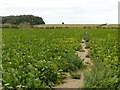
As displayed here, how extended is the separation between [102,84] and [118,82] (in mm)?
992

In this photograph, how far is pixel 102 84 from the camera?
7.99 metres

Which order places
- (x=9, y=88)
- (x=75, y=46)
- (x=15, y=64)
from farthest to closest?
(x=75, y=46), (x=15, y=64), (x=9, y=88)

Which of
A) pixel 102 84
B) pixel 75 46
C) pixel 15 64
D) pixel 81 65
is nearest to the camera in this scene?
pixel 102 84

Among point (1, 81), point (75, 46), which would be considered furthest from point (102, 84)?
point (75, 46)

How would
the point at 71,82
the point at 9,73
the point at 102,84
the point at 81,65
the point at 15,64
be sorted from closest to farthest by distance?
the point at 102,84 < the point at 9,73 < the point at 71,82 < the point at 15,64 < the point at 81,65

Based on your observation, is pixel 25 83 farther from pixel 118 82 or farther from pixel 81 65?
pixel 81 65

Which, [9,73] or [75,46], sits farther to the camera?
[75,46]

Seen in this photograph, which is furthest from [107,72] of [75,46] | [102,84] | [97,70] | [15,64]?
[75,46]

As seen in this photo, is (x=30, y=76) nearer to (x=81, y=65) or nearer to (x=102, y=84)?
(x=102, y=84)

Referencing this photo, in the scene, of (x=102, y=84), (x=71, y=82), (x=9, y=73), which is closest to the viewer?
(x=102, y=84)

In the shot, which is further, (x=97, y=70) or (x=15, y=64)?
(x=15, y=64)

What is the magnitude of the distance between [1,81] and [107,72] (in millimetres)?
2711

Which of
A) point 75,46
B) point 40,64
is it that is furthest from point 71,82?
point 75,46

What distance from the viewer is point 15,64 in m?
11.2
